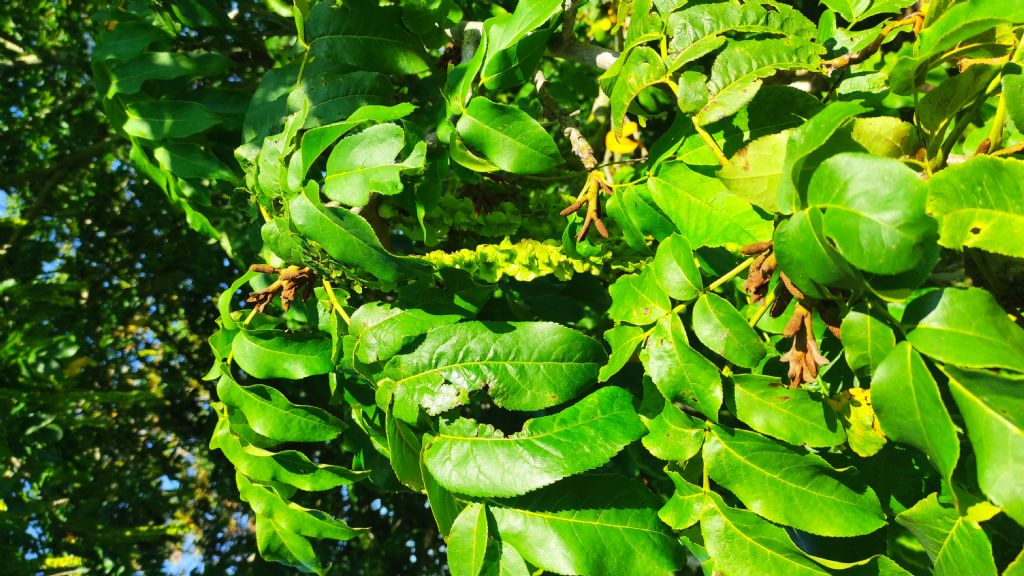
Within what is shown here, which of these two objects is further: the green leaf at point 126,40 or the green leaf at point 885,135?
the green leaf at point 126,40

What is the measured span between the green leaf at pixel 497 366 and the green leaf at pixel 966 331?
13.3 inches

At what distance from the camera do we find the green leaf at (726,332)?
691mm

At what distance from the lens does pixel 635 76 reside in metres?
0.81

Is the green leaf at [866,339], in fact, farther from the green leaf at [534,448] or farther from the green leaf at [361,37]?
the green leaf at [361,37]

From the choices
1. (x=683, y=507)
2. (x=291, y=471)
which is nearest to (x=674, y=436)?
(x=683, y=507)

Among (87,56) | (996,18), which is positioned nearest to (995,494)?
(996,18)

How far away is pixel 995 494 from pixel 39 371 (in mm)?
2484

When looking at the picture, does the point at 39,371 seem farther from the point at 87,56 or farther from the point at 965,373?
the point at 965,373

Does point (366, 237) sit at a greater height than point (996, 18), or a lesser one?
greater

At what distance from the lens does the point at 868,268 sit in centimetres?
49

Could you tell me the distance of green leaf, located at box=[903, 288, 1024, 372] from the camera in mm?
512

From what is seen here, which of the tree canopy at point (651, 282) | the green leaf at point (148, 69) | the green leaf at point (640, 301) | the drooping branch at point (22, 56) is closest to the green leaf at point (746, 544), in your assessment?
the tree canopy at point (651, 282)

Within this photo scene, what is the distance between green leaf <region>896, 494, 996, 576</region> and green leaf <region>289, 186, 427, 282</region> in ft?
1.92

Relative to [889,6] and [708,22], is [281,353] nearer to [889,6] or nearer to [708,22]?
[708,22]
